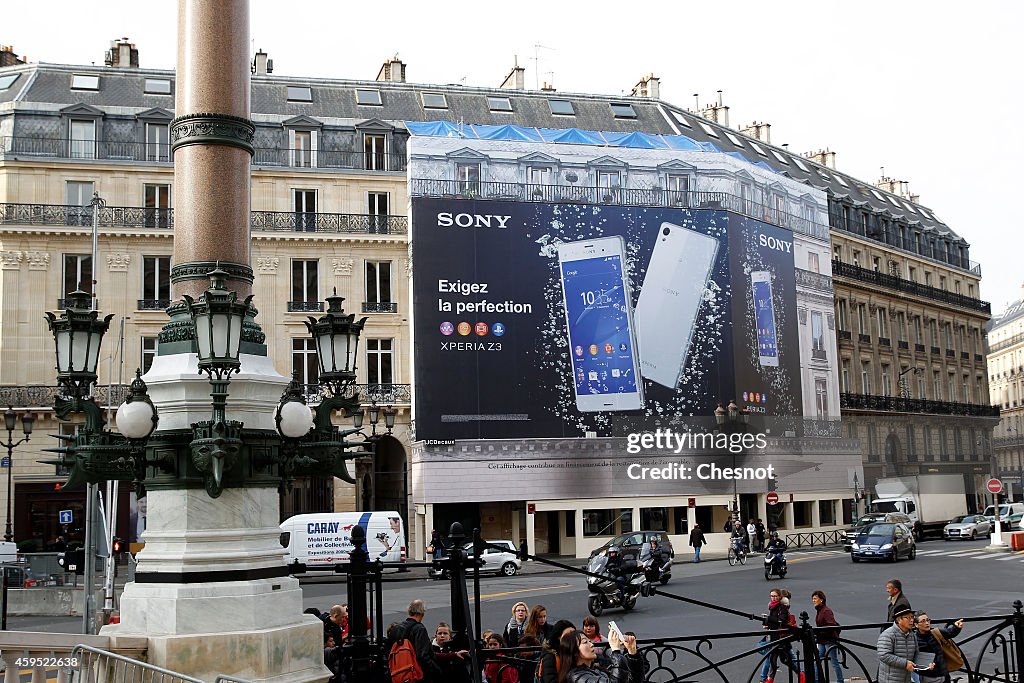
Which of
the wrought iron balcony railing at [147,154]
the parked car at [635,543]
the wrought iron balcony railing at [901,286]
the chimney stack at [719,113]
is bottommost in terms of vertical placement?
the parked car at [635,543]

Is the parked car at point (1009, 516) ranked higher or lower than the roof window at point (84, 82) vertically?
lower

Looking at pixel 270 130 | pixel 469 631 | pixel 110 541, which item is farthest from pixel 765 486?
pixel 469 631

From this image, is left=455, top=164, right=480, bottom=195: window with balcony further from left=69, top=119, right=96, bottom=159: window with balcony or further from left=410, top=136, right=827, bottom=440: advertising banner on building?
left=69, top=119, right=96, bottom=159: window with balcony

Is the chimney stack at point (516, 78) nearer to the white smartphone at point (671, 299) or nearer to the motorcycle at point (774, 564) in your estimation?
the white smartphone at point (671, 299)

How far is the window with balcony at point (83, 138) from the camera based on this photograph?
39.9m

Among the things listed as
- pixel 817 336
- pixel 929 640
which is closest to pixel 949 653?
pixel 929 640

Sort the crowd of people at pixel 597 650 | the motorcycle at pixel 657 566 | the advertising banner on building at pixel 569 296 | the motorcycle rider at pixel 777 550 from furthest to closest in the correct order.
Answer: the advertising banner on building at pixel 569 296 → the motorcycle rider at pixel 777 550 → the motorcycle at pixel 657 566 → the crowd of people at pixel 597 650

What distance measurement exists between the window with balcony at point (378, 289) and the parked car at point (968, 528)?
2580 cm

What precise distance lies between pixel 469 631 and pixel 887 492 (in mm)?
43662

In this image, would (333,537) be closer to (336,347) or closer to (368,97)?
(368,97)

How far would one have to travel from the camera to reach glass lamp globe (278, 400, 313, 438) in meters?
9.42

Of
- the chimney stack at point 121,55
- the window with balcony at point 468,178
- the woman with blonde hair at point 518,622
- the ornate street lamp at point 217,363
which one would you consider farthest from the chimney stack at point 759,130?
the ornate street lamp at point 217,363

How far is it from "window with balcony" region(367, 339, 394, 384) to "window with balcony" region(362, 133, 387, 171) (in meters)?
6.84

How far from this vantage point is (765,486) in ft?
149
